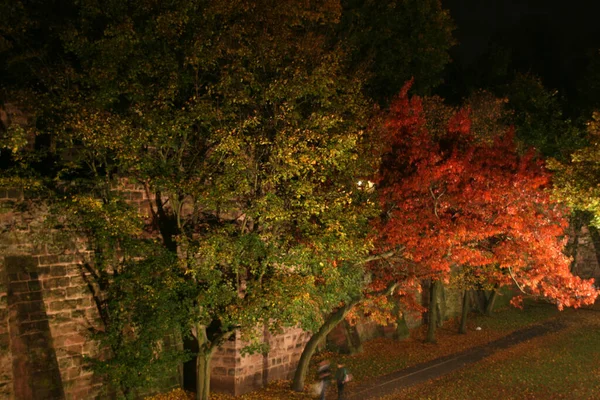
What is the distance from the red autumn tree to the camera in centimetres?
1478

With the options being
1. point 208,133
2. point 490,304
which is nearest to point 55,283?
point 208,133

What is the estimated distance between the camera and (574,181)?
57.1 ft

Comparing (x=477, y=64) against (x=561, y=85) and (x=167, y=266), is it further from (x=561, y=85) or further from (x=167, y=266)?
(x=167, y=266)

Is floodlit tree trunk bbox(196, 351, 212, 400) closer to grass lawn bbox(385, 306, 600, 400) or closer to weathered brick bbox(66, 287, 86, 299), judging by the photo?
weathered brick bbox(66, 287, 86, 299)

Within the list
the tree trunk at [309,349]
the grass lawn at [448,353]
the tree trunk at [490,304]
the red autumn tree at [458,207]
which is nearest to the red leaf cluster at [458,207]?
the red autumn tree at [458,207]

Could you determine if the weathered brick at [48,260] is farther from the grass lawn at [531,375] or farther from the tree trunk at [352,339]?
the tree trunk at [352,339]

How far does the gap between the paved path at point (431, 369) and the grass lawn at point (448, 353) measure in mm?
364

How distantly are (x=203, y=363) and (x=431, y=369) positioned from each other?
8429mm

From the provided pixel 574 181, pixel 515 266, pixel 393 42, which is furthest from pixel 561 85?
pixel 515 266

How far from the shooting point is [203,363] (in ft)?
44.2

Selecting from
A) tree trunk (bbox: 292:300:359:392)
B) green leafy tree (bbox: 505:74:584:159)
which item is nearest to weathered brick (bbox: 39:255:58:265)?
tree trunk (bbox: 292:300:359:392)

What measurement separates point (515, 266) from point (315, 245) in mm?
6301

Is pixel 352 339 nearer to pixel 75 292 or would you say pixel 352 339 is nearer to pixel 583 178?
pixel 583 178

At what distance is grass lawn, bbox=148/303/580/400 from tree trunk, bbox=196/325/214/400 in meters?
1.04
